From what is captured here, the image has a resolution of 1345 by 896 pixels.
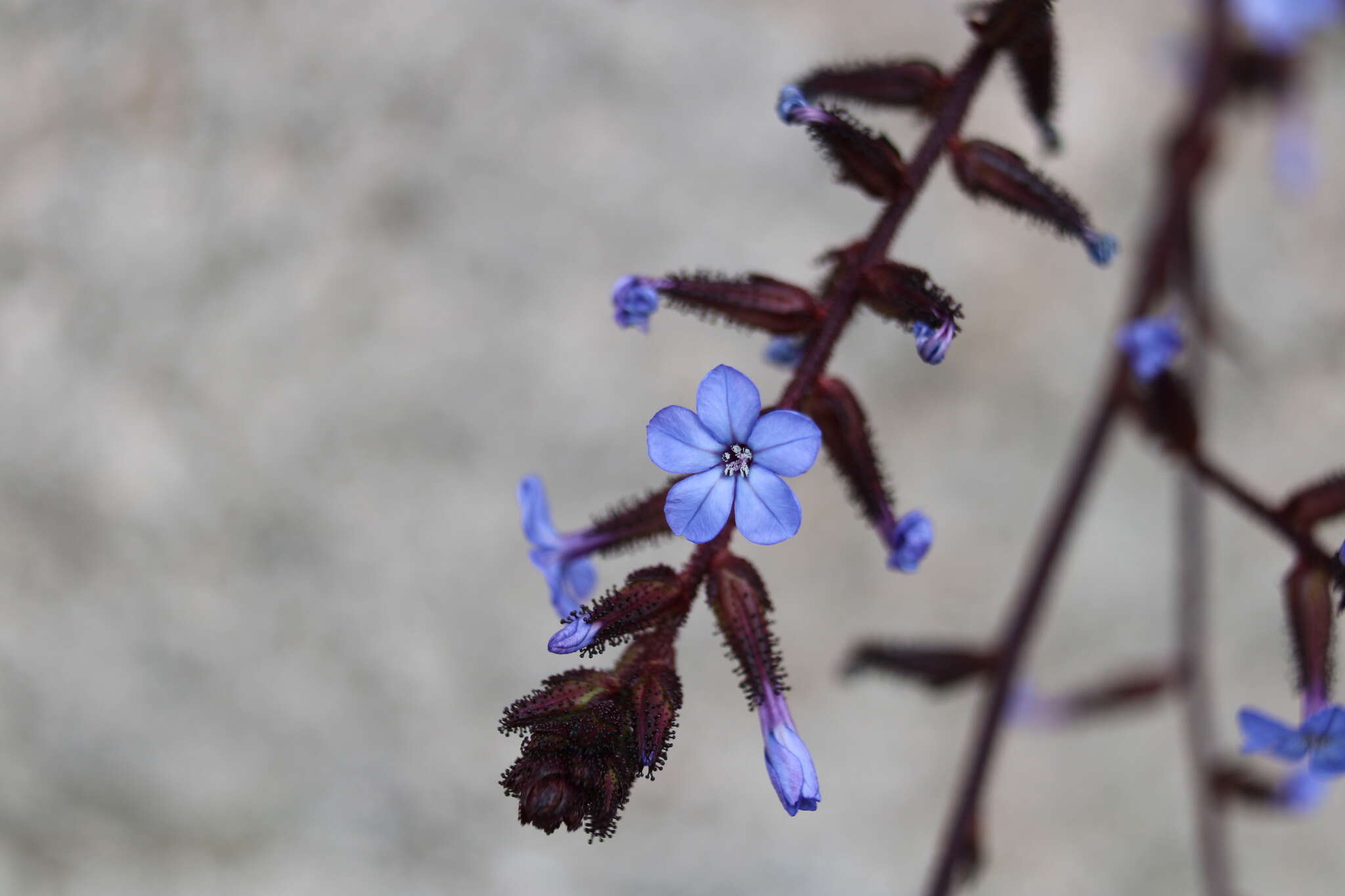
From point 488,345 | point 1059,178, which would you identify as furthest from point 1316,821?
point 488,345

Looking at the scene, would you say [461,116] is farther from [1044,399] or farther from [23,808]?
[23,808]

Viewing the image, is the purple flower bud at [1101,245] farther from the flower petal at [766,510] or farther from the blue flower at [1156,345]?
the flower petal at [766,510]

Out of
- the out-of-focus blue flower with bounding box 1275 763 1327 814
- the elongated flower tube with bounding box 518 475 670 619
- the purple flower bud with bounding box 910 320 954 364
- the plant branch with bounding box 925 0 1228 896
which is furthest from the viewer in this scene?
the out-of-focus blue flower with bounding box 1275 763 1327 814

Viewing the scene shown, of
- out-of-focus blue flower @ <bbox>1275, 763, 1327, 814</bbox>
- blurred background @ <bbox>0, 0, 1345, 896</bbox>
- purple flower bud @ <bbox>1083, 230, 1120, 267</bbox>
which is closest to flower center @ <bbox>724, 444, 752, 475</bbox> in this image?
purple flower bud @ <bbox>1083, 230, 1120, 267</bbox>

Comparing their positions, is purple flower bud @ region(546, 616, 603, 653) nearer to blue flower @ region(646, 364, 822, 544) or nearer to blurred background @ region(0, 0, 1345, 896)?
blue flower @ region(646, 364, 822, 544)

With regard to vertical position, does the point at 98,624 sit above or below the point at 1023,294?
below

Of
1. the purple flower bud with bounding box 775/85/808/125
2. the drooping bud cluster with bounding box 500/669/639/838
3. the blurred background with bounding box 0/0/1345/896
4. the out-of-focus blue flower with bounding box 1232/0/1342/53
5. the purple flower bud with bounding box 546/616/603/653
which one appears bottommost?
the drooping bud cluster with bounding box 500/669/639/838
